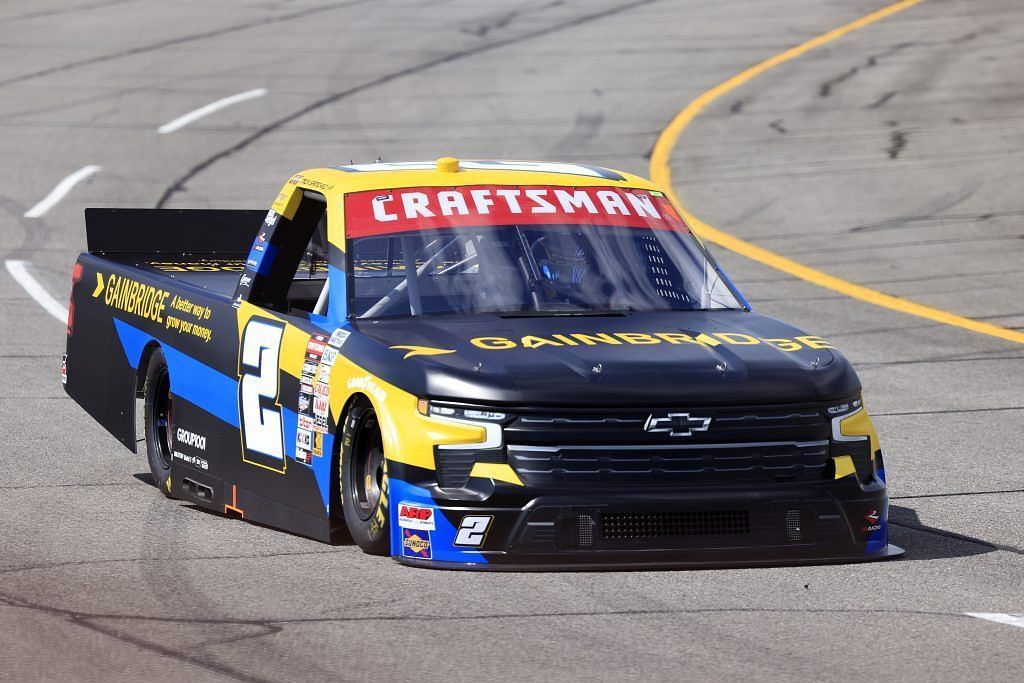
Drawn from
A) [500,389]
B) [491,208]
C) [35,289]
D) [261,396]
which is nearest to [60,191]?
[35,289]

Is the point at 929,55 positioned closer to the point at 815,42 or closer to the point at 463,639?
the point at 815,42

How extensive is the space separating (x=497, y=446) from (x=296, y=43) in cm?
2888

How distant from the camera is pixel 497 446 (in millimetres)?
6586

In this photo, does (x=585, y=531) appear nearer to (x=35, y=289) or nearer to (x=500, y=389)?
(x=500, y=389)

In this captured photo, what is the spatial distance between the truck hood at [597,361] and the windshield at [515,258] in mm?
183

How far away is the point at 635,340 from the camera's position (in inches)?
279

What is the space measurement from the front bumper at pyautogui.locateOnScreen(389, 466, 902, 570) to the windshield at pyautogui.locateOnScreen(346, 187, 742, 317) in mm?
1233

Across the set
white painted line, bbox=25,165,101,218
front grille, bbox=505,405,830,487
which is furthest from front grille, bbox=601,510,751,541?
white painted line, bbox=25,165,101,218

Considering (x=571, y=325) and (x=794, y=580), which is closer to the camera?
(x=794, y=580)

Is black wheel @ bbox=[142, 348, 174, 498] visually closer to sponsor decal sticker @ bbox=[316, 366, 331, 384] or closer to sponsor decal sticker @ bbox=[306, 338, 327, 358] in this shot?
sponsor decal sticker @ bbox=[306, 338, 327, 358]

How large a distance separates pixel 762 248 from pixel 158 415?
1067 centimetres

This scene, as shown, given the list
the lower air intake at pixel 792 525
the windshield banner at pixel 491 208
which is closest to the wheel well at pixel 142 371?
the windshield banner at pixel 491 208

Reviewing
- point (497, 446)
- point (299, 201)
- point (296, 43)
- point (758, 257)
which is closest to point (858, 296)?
point (758, 257)

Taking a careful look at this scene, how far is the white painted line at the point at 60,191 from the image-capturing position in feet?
69.8
